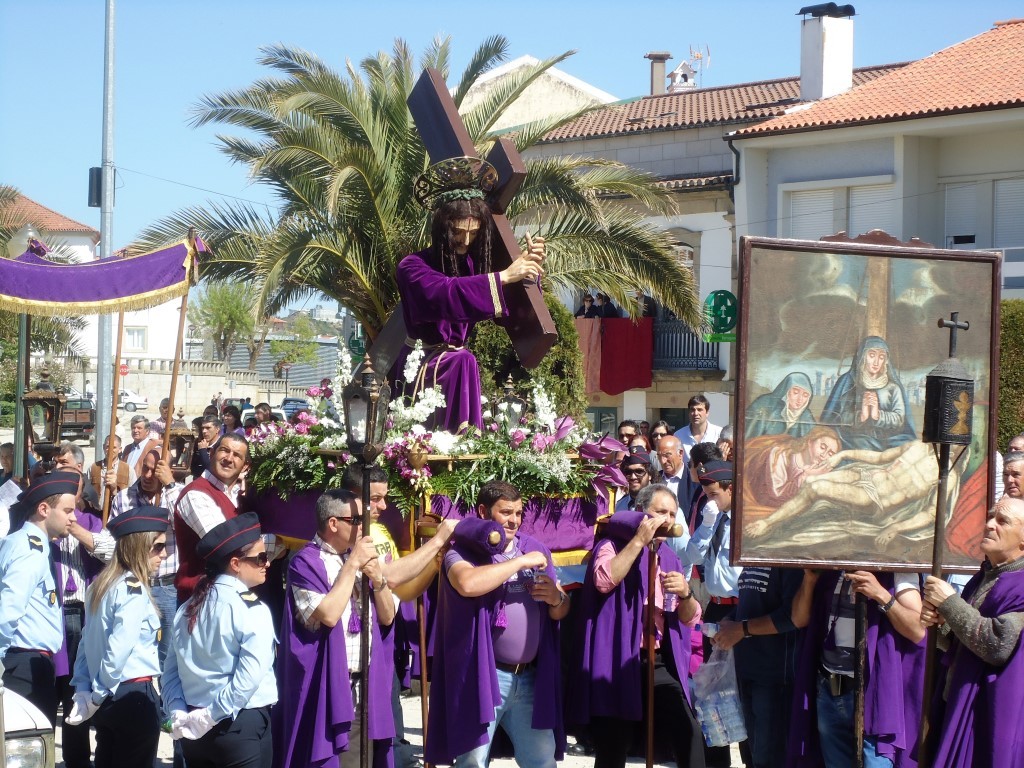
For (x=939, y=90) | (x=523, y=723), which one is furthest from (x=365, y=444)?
(x=939, y=90)

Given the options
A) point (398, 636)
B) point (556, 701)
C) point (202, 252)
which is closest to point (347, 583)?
point (556, 701)

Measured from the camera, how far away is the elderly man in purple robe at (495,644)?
593 centimetres

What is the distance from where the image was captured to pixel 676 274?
52.3ft

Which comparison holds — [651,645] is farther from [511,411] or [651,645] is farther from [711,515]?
[511,411]

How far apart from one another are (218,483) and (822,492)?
3.77 meters

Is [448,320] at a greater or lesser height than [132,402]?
greater

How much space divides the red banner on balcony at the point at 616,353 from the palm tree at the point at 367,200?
1116cm

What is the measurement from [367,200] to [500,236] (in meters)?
7.20

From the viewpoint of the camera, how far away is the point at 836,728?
5.60 m

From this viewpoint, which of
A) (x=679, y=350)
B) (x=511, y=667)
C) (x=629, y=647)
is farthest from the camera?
(x=679, y=350)

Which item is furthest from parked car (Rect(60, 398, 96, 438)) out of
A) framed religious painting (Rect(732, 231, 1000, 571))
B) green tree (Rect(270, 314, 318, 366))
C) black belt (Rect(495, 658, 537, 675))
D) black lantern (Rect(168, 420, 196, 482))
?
green tree (Rect(270, 314, 318, 366))

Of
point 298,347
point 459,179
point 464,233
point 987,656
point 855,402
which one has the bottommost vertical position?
point 987,656

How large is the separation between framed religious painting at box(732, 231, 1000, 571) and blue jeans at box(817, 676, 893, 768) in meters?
0.67

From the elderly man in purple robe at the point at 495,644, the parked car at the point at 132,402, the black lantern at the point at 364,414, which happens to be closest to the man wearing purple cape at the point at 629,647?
the elderly man in purple robe at the point at 495,644
